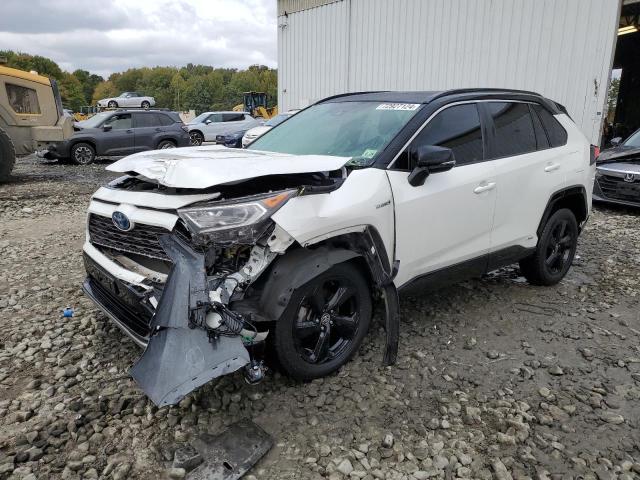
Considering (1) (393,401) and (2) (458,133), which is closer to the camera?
(1) (393,401)

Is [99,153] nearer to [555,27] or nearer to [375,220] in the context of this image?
[555,27]

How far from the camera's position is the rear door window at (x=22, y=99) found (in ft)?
35.4

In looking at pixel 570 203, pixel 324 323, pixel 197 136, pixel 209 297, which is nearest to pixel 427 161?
pixel 324 323

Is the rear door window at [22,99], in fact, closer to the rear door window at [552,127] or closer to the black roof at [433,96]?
the black roof at [433,96]

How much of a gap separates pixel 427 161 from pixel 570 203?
2.33 meters

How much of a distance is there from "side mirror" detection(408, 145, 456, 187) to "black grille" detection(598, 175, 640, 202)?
243 inches

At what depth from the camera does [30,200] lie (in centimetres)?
870

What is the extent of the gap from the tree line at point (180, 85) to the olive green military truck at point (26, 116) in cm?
8277

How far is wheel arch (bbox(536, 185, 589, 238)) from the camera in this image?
420 cm

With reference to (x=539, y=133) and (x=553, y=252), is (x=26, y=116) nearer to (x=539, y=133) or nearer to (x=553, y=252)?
(x=539, y=133)

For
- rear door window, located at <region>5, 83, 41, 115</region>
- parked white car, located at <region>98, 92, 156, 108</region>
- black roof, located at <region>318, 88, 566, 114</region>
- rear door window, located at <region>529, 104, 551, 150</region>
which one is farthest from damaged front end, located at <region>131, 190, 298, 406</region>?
parked white car, located at <region>98, 92, 156, 108</region>

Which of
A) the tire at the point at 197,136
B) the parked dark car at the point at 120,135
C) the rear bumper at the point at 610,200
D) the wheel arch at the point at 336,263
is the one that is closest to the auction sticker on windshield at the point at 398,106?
the wheel arch at the point at 336,263

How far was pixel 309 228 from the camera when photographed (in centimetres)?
254

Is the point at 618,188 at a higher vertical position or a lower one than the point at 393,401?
higher
